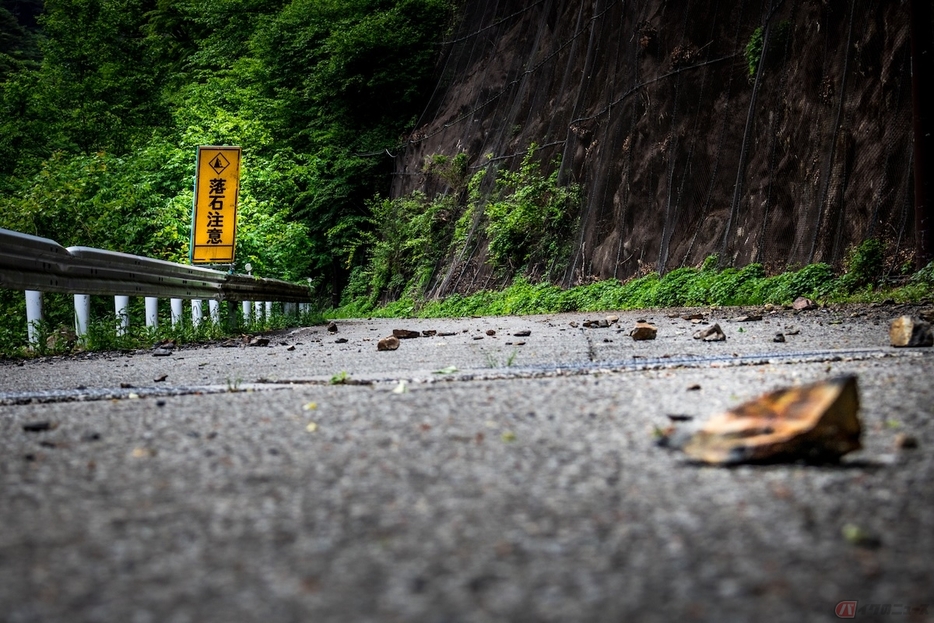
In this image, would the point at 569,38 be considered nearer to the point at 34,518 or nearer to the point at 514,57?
the point at 514,57

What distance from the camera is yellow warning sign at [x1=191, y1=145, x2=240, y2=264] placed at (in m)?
13.6

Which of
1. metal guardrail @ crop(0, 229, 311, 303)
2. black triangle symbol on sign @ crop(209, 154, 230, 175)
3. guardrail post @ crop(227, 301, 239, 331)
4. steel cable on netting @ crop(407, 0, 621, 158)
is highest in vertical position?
steel cable on netting @ crop(407, 0, 621, 158)

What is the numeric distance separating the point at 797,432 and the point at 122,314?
25.7 feet

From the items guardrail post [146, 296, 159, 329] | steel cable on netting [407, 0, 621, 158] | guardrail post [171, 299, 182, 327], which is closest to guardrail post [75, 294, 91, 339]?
guardrail post [146, 296, 159, 329]

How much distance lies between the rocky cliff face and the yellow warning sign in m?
7.81

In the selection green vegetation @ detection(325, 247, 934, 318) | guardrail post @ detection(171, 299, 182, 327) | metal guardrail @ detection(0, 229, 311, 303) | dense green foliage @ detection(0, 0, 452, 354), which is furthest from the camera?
dense green foliage @ detection(0, 0, 452, 354)

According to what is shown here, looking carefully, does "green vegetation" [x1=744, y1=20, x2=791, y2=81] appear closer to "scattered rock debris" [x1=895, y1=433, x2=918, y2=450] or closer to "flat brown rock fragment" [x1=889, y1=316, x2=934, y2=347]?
"flat brown rock fragment" [x1=889, y1=316, x2=934, y2=347]

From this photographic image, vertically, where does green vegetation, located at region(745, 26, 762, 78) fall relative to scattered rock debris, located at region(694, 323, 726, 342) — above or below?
above

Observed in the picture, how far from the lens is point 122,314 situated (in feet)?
28.6

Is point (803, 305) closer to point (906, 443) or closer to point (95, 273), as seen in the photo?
point (95, 273)

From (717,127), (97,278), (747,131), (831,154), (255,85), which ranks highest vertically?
(255,85)

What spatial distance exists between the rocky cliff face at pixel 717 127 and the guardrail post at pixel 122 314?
886cm

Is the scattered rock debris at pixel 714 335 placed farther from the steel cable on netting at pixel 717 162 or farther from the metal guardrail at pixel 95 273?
the steel cable on netting at pixel 717 162

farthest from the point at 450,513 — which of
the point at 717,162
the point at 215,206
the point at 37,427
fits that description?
the point at 717,162
